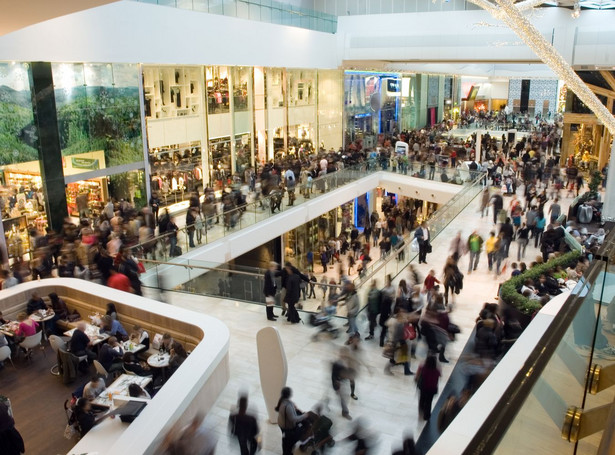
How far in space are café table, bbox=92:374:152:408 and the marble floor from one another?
1.11 metres

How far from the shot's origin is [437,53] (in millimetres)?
25234

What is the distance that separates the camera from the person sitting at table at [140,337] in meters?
9.04

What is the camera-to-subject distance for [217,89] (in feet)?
71.4

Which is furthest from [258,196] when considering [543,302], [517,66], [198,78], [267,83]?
[517,66]

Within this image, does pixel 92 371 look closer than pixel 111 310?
Yes

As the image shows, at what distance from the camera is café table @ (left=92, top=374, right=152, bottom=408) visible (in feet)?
24.3

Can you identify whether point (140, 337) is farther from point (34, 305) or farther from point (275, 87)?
point (275, 87)

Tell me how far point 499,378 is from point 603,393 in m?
3.58

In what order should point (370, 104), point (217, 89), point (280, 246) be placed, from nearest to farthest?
1. point (217, 89)
2. point (280, 246)
3. point (370, 104)

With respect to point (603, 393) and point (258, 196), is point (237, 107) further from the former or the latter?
point (603, 393)

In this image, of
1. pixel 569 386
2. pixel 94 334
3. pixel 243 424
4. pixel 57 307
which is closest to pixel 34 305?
pixel 57 307

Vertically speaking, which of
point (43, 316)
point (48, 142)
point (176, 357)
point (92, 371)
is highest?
point (48, 142)

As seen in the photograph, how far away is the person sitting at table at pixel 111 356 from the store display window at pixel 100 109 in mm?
8634

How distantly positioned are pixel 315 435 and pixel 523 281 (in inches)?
254
